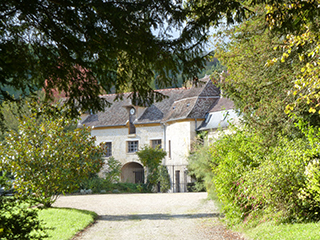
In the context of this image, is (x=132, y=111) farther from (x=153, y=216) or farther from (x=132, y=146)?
(x=153, y=216)

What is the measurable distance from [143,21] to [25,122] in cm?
872

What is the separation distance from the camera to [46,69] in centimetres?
549

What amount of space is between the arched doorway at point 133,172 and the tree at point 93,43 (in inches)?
958

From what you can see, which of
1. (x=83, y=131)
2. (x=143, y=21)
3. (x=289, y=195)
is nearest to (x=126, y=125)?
(x=83, y=131)

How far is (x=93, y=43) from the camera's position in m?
5.14

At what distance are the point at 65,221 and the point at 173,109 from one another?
57.9ft

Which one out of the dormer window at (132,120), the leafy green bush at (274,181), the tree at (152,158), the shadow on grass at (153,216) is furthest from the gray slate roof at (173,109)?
the leafy green bush at (274,181)

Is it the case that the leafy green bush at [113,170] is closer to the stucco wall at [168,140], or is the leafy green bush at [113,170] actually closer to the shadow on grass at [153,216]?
the stucco wall at [168,140]

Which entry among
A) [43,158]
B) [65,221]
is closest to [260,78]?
[65,221]

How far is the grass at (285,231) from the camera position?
20.7 feet

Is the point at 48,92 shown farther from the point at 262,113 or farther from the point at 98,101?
the point at 262,113

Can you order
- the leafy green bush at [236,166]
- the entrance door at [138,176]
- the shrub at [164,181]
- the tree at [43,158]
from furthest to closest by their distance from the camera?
the entrance door at [138,176] → the shrub at [164,181] → the tree at [43,158] → the leafy green bush at [236,166]

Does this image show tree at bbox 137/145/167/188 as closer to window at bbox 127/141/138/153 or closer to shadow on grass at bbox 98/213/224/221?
window at bbox 127/141/138/153

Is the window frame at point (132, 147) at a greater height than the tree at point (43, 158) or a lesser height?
greater
